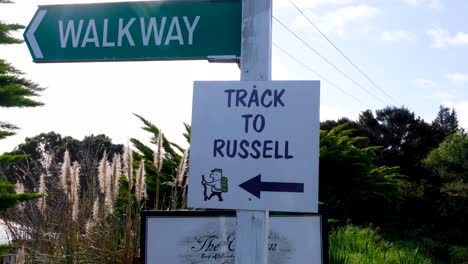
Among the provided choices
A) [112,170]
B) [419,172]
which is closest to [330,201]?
[112,170]

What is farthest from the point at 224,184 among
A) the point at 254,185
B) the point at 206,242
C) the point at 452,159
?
the point at 452,159

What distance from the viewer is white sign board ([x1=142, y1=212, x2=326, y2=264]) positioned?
5453 millimetres

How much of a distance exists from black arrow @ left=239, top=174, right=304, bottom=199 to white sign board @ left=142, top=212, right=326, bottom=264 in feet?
7.69

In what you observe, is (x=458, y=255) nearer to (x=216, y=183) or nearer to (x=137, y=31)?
(x=137, y=31)

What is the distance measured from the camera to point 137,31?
3875 millimetres

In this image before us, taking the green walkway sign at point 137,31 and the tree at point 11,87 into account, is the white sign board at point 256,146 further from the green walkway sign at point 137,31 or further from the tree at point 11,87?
the tree at point 11,87

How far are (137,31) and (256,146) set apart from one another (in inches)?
42.2

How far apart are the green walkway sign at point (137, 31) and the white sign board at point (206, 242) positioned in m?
1.91

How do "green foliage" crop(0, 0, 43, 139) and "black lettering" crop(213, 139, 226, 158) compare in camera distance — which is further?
"green foliage" crop(0, 0, 43, 139)

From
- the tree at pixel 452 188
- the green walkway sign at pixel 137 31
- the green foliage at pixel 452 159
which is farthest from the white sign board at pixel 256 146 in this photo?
the green foliage at pixel 452 159

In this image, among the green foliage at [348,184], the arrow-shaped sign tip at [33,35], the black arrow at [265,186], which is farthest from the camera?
the green foliage at [348,184]

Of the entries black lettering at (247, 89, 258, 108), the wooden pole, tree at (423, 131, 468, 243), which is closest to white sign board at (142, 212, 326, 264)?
the wooden pole

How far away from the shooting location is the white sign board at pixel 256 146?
315cm

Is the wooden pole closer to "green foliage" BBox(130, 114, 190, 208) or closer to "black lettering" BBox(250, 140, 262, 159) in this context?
"black lettering" BBox(250, 140, 262, 159)
